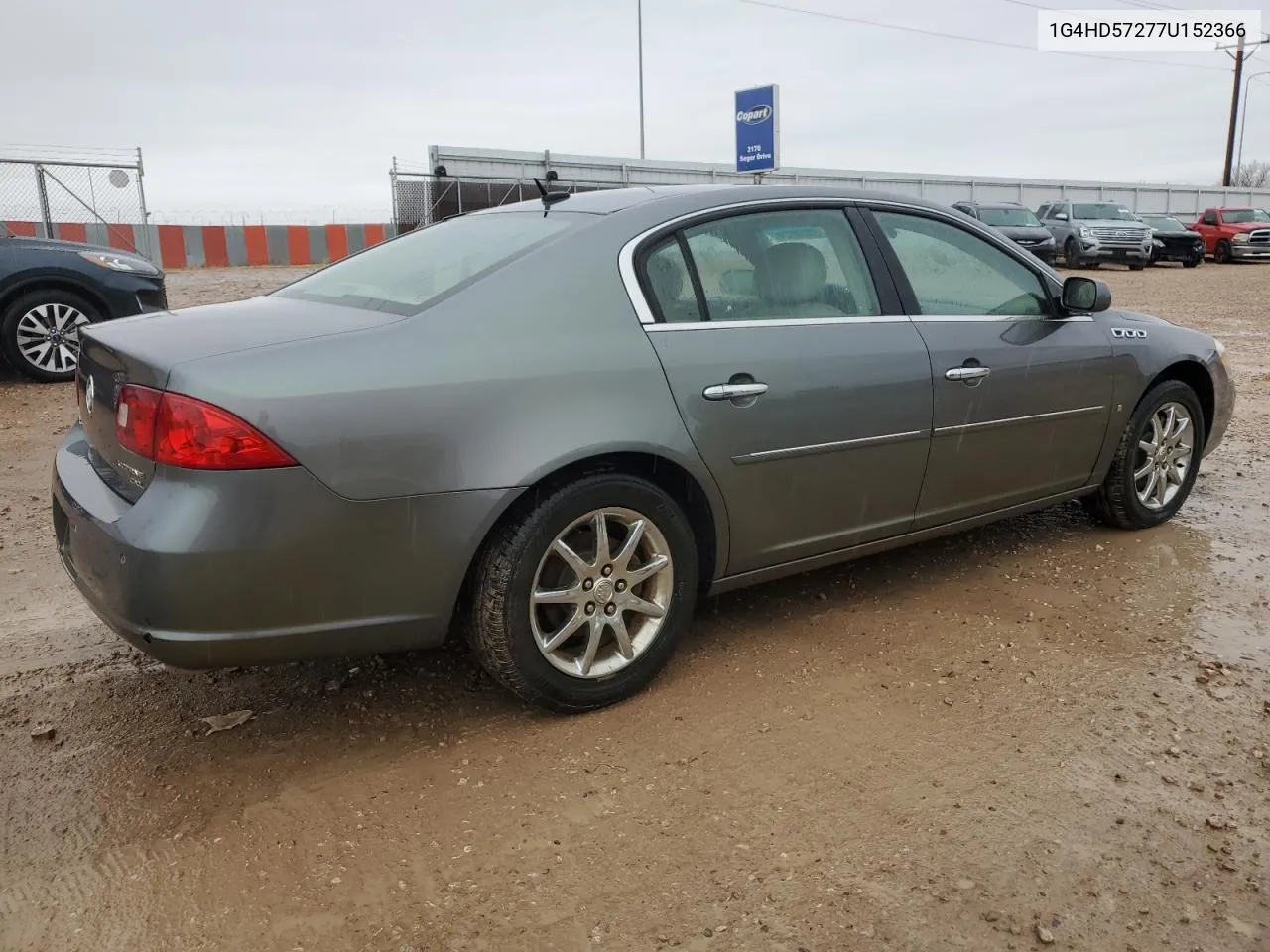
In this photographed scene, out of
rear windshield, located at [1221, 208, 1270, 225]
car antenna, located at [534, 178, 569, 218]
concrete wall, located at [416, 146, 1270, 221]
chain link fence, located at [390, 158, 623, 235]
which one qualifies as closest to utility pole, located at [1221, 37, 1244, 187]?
concrete wall, located at [416, 146, 1270, 221]

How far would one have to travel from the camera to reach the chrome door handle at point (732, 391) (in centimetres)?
309

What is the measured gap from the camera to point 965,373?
3.71m

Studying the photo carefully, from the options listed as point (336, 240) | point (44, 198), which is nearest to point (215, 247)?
point (336, 240)

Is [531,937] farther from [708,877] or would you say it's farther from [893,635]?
[893,635]

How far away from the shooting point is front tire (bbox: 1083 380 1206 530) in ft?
14.8

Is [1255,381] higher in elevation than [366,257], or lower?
lower

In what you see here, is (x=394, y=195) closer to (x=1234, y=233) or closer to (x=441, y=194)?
(x=441, y=194)

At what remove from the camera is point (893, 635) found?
358 cm

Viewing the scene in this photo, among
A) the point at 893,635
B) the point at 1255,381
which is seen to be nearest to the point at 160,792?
→ the point at 893,635

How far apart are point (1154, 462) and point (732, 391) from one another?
Result: 2.57m

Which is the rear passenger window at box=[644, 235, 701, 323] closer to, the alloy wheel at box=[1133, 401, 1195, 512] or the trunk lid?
the trunk lid

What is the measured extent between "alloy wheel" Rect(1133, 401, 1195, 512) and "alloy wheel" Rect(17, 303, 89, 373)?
7579mm

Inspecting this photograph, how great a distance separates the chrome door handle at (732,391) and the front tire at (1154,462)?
2153 mm

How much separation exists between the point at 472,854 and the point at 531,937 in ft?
1.06
